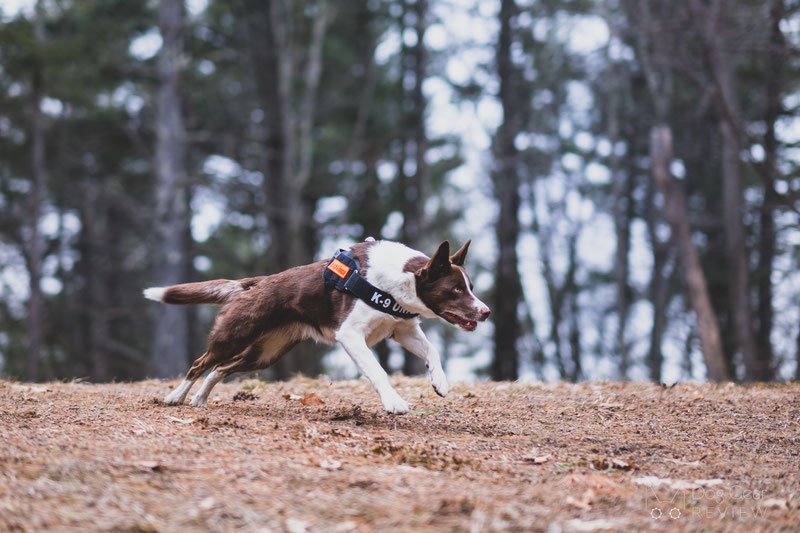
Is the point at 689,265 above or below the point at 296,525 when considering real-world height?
above

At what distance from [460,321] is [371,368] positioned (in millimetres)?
840

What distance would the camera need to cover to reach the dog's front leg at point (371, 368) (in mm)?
5816

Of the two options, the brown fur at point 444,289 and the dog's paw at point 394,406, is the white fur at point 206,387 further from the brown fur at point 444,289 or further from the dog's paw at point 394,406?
the brown fur at point 444,289

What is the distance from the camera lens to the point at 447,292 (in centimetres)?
617

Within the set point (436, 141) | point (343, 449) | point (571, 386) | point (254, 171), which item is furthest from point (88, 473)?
point (436, 141)

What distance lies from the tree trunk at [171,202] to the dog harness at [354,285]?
1164cm

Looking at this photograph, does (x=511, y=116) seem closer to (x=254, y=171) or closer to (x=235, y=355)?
(x=254, y=171)

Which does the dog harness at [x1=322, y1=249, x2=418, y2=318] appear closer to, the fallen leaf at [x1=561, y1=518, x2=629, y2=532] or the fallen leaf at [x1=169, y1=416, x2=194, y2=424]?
the fallen leaf at [x1=169, y1=416, x2=194, y2=424]

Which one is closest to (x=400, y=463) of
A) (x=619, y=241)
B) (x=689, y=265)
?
(x=689, y=265)

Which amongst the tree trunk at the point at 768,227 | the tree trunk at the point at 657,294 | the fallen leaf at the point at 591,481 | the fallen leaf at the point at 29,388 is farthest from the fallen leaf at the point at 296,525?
the tree trunk at the point at 657,294

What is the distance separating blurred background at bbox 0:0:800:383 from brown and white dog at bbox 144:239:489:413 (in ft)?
31.0

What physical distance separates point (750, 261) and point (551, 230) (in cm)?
814

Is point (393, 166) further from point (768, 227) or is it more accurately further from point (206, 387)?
point (206, 387)

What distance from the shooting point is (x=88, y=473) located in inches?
158
